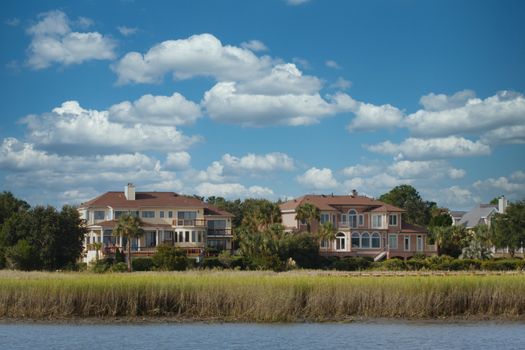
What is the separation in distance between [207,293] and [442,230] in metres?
56.6

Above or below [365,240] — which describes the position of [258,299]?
below

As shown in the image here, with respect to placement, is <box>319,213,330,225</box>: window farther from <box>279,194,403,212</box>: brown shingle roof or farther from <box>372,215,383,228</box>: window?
<box>372,215,383,228</box>: window

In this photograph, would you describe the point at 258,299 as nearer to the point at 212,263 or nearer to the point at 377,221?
the point at 212,263

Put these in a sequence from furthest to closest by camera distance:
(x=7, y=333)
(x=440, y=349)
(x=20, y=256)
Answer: (x=20, y=256)
(x=7, y=333)
(x=440, y=349)

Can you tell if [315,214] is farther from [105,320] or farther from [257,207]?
[105,320]

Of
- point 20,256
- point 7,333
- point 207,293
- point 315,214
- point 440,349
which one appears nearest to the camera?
point 440,349

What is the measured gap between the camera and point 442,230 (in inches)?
3501

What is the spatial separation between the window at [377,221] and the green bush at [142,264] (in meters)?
27.3

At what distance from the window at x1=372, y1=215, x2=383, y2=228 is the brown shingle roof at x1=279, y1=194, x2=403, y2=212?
134 cm

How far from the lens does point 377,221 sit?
90.2 m

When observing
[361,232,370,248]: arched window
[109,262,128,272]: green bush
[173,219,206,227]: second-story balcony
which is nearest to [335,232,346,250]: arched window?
[361,232,370,248]: arched window

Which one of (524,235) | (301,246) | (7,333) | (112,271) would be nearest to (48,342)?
(7,333)

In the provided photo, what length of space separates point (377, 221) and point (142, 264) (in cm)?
2824

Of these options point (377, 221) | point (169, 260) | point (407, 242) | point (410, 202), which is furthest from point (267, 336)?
point (410, 202)
